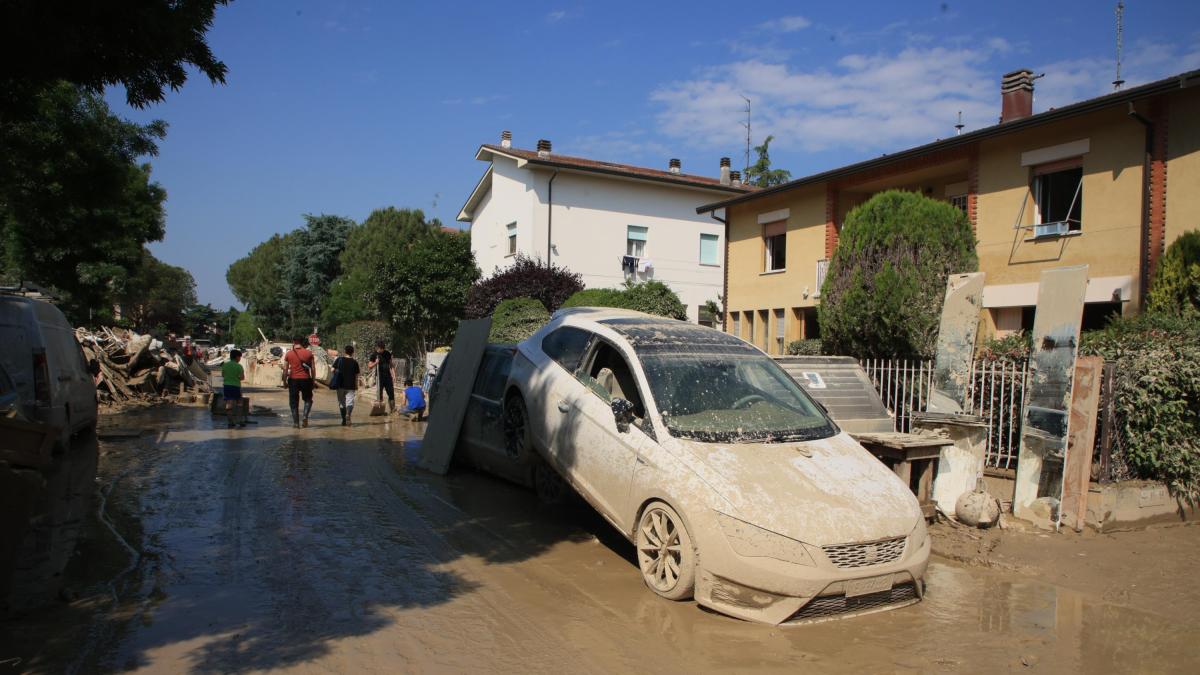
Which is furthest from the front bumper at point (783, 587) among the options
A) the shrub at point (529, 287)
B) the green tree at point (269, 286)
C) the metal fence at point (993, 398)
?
the green tree at point (269, 286)

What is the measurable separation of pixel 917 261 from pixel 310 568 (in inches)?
353

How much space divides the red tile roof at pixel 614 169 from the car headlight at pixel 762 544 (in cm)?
2289

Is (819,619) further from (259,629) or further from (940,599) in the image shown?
(259,629)

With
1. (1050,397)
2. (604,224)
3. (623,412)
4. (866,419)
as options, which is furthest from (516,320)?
(623,412)

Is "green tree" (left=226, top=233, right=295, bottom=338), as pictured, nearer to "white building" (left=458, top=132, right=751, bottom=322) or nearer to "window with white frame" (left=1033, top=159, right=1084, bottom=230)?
"white building" (left=458, top=132, right=751, bottom=322)

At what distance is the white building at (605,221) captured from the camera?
2702 cm

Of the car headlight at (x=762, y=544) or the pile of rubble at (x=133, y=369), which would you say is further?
the pile of rubble at (x=133, y=369)

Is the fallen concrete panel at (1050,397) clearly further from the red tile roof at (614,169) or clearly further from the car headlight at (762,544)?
the red tile roof at (614,169)

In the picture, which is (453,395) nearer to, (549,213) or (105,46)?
(105,46)

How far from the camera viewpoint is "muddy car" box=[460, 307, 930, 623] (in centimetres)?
450

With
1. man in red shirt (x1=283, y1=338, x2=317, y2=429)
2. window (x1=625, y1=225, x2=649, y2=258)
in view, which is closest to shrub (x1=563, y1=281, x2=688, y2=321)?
man in red shirt (x1=283, y1=338, x2=317, y2=429)

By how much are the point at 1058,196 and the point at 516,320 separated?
11.9 m

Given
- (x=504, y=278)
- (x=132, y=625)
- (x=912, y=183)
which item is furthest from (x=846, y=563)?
(x=504, y=278)

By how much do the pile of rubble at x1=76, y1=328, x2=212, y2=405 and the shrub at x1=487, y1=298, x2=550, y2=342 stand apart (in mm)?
8270
